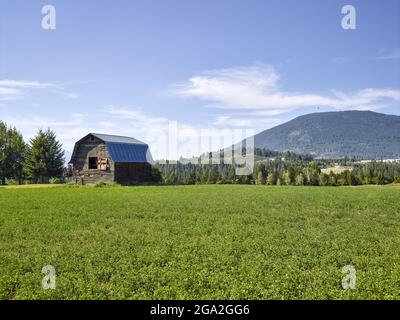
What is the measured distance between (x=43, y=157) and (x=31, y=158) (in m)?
2.11

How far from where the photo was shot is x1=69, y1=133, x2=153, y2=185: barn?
181 feet

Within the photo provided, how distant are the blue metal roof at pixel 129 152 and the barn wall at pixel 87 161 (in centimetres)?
86

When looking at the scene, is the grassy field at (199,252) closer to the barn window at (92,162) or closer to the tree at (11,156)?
the barn window at (92,162)

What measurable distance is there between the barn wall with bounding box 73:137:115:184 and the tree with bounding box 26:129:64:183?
464 inches

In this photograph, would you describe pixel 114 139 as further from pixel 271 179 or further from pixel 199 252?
Answer: pixel 271 179

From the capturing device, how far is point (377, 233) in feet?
61.5

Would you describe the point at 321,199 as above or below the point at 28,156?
below

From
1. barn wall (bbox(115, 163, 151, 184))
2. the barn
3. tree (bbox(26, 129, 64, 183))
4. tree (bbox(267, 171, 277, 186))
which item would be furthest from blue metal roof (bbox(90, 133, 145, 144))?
tree (bbox(267, 171, 277, 186))

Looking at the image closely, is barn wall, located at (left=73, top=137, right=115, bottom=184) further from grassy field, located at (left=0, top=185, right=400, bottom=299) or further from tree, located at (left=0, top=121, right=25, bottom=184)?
grassy field, located at (left=0, top=185, right=400, bottom=299)

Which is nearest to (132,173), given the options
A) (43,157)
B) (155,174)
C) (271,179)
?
(155,174)

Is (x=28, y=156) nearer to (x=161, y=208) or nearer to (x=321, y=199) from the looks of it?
(x=161, y=208)
